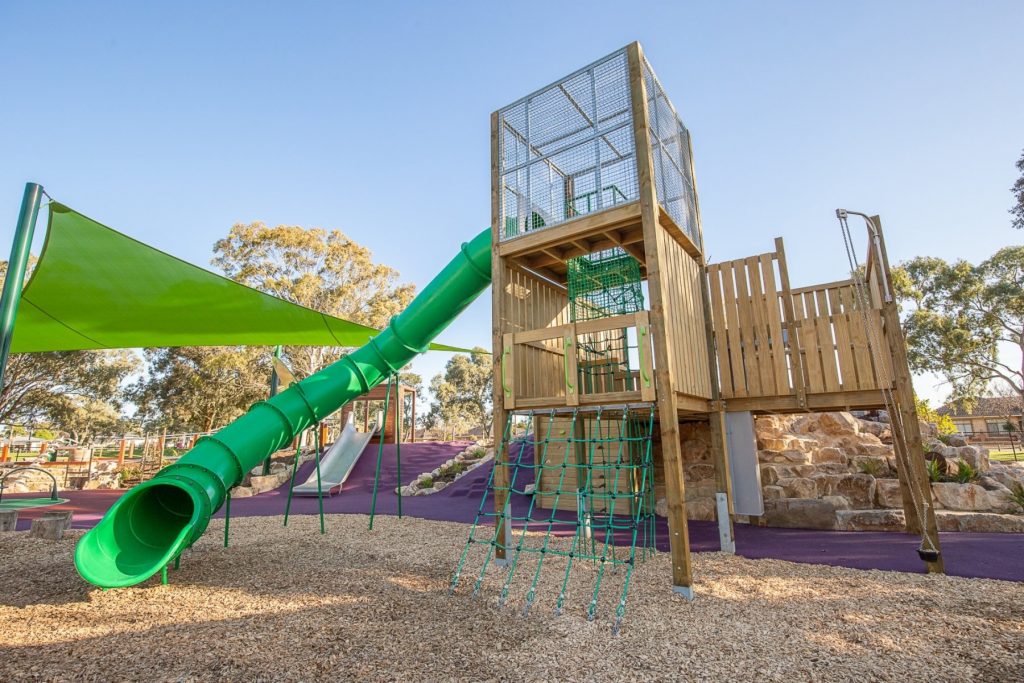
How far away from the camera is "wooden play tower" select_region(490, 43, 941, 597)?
570 cm

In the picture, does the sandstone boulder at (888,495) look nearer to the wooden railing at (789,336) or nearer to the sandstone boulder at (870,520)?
the sandstone boulder at (870,520)

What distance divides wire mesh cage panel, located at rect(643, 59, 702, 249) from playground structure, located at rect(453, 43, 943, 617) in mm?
36

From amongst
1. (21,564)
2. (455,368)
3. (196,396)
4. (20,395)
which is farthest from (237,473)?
(455,368)

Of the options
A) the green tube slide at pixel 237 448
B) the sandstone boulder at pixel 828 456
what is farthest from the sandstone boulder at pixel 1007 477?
the green tube slide at pixel 237 448

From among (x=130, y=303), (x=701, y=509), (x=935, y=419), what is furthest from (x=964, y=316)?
(x=130, y=303)

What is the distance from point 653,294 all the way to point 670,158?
2473mm

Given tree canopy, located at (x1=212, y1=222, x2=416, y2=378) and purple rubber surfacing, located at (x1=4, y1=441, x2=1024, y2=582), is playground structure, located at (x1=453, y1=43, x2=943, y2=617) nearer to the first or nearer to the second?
purple rubber surfacing, located at (x1=4, y1=441, x2=1024, y2=582)

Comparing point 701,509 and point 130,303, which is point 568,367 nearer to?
point 701,509

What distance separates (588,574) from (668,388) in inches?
85.1

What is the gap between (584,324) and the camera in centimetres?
586

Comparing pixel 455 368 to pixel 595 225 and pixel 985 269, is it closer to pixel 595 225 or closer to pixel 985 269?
pixel 985 269

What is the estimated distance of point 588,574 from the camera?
5332 millimetres

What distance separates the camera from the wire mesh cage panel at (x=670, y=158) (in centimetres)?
622

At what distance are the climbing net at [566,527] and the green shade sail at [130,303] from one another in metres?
4.16
